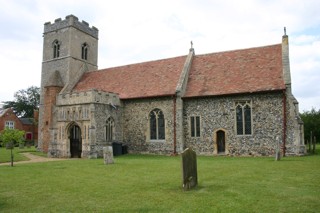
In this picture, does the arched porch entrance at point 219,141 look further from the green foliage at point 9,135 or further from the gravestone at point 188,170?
the green foliage at point 9,135

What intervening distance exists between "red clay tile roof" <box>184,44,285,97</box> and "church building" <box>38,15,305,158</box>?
0.21ft

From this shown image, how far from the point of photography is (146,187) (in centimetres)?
831

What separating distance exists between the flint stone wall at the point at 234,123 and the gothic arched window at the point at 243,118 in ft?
0.83

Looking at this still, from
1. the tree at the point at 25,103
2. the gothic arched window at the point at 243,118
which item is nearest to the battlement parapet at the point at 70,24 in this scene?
the gothic arched window at the point at 243,118

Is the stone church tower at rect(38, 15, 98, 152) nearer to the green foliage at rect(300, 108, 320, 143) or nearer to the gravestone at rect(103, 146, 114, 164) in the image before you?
the gravestone at rect(103, 146, 114, 164)

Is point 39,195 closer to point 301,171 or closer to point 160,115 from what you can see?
point 301,171

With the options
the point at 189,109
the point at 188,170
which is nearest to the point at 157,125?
the point at 189,109

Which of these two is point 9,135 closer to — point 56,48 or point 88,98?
point 88,98

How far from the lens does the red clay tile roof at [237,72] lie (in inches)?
746

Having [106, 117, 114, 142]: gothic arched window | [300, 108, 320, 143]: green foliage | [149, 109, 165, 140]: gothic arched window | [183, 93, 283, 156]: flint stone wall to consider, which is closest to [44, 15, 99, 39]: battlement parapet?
[106, 117, 114, 142]: gothic arched window

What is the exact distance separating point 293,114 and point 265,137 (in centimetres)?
225

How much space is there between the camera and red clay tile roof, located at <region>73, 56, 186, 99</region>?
72.2 feet

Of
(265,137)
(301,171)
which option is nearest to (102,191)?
(301,171)

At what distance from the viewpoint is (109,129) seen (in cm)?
2144
